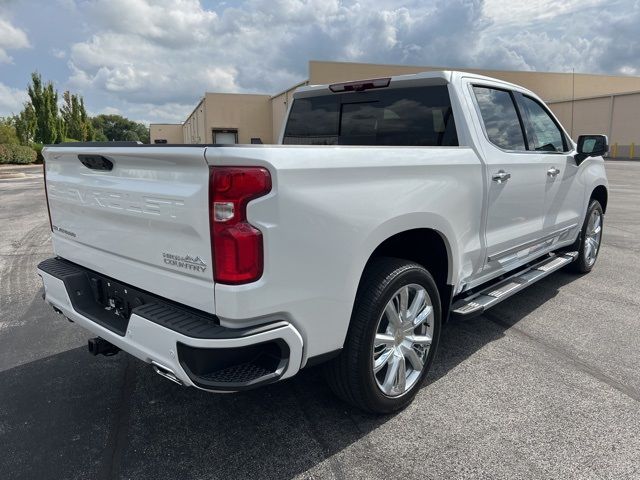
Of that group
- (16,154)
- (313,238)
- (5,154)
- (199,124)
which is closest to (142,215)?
(313,238)

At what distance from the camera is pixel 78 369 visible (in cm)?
352

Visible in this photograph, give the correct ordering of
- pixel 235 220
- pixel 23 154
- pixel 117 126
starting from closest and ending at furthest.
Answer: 1. pixel 235 220
2. pixel 23 154
3. pixel 117 126

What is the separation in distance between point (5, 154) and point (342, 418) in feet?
119

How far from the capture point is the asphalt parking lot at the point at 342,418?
8.09ft

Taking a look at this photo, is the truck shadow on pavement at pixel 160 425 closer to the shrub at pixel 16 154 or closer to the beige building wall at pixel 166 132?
the shrub at pixel 16 154

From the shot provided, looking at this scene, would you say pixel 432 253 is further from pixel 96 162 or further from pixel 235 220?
pixel 96 162

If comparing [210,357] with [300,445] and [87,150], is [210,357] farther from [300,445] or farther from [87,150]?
[87,150]

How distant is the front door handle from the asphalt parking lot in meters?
1.29

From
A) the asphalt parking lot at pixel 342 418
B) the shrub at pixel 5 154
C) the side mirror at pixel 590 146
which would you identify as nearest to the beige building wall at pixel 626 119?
the side mirror at pixel 590 146

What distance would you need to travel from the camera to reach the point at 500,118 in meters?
3.83

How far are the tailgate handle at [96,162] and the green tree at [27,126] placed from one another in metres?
42.9

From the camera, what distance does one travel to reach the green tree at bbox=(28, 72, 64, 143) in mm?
38719

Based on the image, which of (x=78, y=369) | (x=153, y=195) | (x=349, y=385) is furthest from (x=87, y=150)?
(x=349, y=385)

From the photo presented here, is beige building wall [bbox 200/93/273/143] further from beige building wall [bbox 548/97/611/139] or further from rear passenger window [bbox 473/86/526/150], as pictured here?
rear passenger window [bbox 473/86/526/150]
